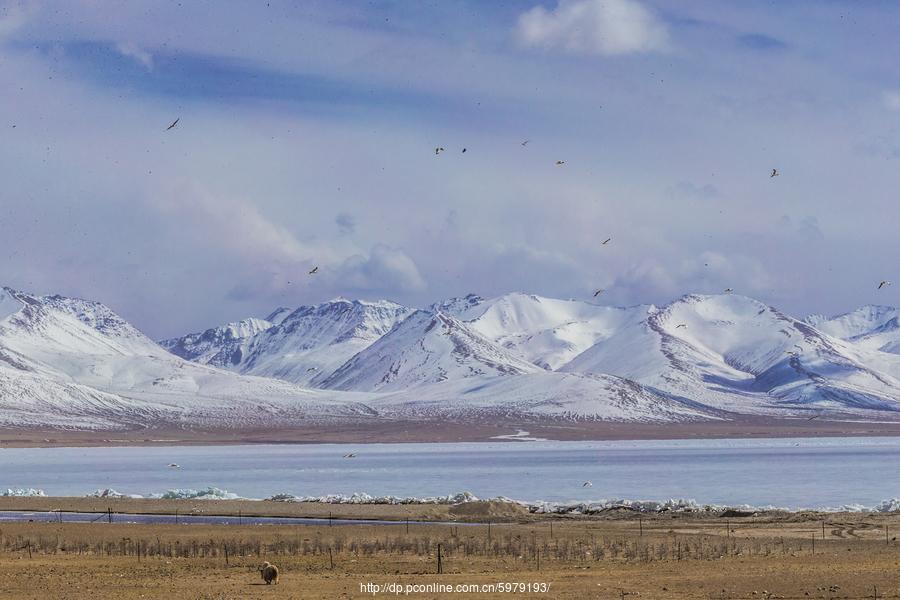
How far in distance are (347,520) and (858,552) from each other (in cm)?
2718

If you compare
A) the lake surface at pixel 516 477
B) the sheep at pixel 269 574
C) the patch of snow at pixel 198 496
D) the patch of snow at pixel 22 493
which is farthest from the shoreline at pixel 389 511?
the sheep at pixel 269 574

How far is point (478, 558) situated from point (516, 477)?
2533 inches

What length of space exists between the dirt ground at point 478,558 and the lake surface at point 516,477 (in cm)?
1867

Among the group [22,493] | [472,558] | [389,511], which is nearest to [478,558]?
[472,558]

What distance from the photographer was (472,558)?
43.6 meters

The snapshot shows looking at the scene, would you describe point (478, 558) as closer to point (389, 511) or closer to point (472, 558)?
point (472, 558)

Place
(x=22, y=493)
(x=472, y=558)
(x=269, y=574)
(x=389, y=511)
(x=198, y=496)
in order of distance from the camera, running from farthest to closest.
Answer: (x=22, y=493) < (x=198, y=496) < (x=389, y=511) < (x=472, y=558) < (x=269, y=574)

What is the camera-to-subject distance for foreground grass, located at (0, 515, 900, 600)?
3503cm

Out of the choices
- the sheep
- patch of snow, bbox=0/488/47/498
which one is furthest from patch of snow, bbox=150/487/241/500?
the sheep

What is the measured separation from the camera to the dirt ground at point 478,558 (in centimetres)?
3488

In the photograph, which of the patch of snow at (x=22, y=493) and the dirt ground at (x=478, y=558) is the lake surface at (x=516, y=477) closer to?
the patch of snow at (x=22, y=493)

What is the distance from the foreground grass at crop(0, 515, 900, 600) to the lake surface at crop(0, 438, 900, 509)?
822 inches

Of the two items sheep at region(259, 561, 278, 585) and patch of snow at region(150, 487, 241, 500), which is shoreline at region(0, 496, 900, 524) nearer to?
patch of snow at region(150, 487, 241, 500)

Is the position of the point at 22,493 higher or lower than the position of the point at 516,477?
lower
